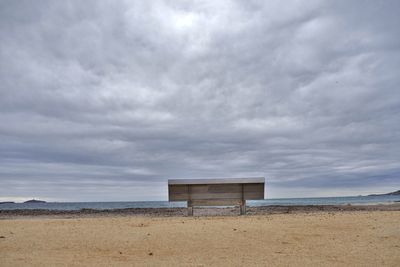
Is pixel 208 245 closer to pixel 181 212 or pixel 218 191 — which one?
pixel 218 191

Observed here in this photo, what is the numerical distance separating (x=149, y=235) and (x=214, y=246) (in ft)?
7.95

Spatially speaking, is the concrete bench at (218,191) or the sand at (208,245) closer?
the sand at (208,245)

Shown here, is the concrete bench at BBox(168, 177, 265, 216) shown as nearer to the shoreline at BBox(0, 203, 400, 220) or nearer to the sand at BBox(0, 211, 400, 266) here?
the shoreline at BBox(0, 203, 400, 220)

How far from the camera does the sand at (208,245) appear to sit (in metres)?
7.07

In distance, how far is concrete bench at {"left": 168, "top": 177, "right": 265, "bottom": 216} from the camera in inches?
728

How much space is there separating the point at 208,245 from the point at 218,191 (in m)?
10.1

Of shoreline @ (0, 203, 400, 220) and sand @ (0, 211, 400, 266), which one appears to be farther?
shoreline @ (0, 203, 400, 220)

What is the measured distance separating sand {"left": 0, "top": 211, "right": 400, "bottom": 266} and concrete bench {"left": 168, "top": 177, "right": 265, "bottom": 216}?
19.9 feet

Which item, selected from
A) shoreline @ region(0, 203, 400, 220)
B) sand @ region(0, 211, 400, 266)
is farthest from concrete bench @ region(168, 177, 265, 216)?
sand @ region(0, 211, 400, 266)

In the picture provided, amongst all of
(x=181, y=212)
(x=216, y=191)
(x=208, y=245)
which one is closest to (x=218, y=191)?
(x=216, y=191)

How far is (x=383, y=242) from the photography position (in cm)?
873

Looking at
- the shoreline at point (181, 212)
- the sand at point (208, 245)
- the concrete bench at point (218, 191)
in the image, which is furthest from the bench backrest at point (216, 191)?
the sand at point (208, 245)

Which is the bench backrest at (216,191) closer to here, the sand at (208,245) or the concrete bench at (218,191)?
the concrete bench at (218,191)

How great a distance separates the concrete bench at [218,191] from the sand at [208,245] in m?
6.07
